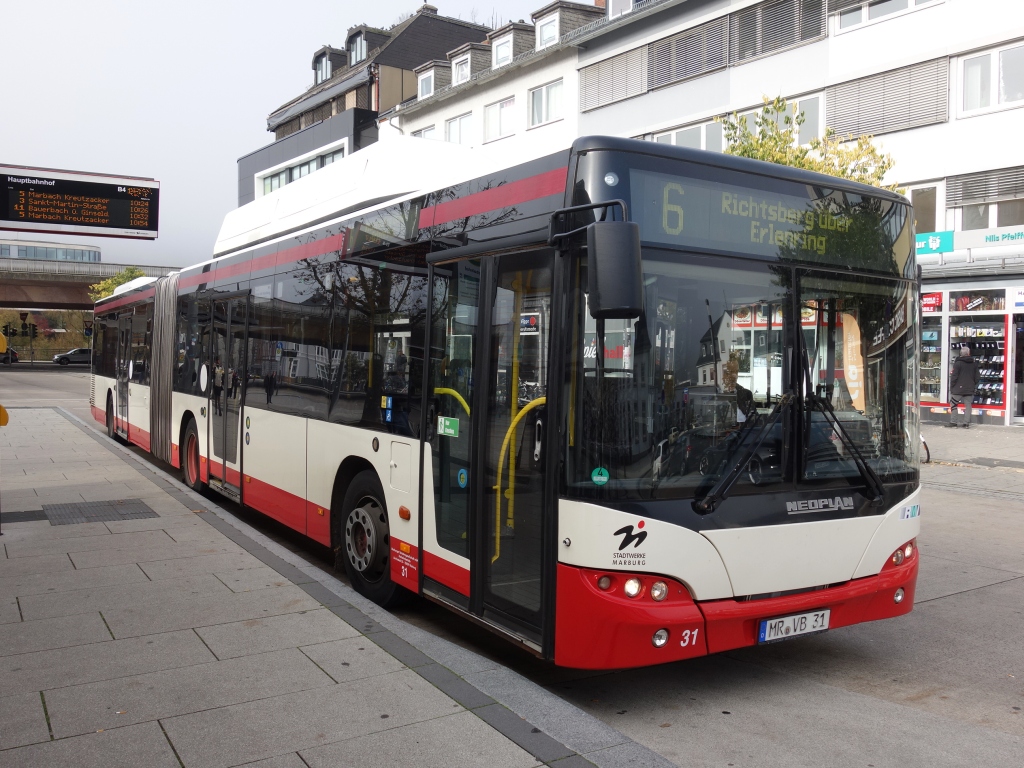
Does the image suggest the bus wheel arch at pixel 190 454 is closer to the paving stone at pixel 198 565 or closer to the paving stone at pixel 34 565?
the paving stone at pixel 34 565

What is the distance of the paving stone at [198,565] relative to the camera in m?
7.22

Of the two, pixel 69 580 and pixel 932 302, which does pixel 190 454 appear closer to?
pixel 69 580

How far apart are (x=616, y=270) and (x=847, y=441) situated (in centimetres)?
179

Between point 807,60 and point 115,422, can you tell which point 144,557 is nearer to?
point 115,422

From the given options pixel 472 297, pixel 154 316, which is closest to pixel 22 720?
pixel 472 297

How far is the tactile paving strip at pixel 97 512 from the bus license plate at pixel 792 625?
6988mm

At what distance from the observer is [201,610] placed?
20.3 feet

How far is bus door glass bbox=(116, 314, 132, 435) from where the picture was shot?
52.4 ft

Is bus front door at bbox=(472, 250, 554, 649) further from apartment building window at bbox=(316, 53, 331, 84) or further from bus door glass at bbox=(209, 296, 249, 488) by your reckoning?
apartment building window at bbox=(316, 53, 331, 84)

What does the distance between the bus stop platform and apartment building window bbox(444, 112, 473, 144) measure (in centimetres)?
3180

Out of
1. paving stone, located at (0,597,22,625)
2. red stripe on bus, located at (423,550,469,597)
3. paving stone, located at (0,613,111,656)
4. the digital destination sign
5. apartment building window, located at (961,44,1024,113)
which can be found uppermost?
apartment building window, located at (961,44,1024,113)

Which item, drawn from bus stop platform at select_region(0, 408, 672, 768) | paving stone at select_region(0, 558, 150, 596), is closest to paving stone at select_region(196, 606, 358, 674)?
bus stop platform at select_region(0, 408, 672, 768)

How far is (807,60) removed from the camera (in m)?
25.3

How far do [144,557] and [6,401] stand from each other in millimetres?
27259
